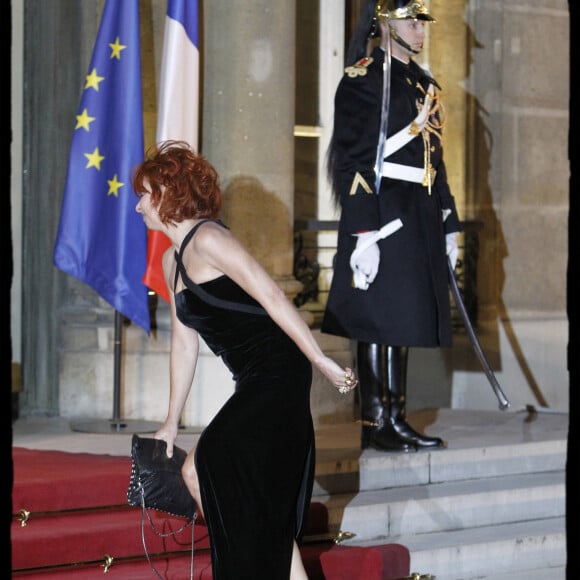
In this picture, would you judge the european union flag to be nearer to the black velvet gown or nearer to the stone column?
the stone column

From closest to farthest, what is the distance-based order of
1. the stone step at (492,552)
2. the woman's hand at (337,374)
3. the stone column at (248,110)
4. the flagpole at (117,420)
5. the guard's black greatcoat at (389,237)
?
the woman's hand at (337,374) → the stone step at (492,552) → the guard's black greatcoat at (389,237) → the flagpole at (117,420) → the stone column at (248,110)

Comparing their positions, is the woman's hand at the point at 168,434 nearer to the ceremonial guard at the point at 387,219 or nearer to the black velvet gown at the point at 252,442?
the black velvet gown at the point at 252,442

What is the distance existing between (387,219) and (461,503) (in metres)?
1.33

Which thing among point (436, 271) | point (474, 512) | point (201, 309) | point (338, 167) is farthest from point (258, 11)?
point (201, 309)

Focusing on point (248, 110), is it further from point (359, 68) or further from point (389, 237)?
point (389, 237)

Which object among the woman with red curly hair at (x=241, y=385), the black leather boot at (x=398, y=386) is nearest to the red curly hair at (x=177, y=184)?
the woman with red curly hair at (x=241, y=385)

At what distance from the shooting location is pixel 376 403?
636 cm

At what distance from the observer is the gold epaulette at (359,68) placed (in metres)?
6.23

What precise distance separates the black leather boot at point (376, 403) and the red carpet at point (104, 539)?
75 centimetres

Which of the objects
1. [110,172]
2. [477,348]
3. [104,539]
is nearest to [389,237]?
[477,348]

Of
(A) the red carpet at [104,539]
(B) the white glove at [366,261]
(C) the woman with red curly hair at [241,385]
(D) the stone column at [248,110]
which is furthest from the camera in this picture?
(D) the stone column at [248,110]

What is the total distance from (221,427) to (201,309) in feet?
1.25

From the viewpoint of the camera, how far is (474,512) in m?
6.26

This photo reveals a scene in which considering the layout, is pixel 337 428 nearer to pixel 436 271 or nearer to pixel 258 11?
pixel 436 271
